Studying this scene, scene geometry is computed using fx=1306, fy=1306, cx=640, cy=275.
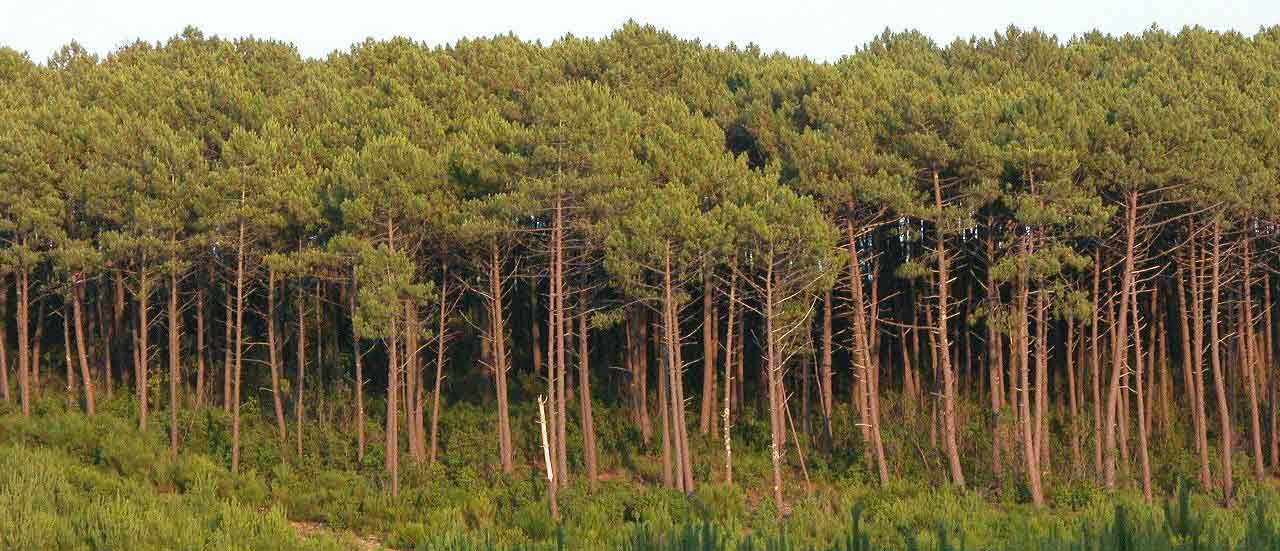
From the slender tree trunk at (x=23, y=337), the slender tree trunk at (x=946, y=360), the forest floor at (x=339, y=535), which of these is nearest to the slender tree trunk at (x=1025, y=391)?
the slender tree trunk at (x=946, y=360)

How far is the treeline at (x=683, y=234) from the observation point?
2950 cm

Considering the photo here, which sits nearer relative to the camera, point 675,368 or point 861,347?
point 675,368

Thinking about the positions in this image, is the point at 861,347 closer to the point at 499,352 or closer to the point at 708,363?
the point at 708,363

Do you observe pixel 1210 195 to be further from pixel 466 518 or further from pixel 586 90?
pixel 466 518

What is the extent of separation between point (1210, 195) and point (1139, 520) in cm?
2430

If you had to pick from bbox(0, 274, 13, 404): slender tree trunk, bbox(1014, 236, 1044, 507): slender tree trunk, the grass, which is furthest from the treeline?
the grass

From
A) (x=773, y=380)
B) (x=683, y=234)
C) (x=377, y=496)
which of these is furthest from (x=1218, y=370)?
(x=377, y=496)

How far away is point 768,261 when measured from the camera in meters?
29.1

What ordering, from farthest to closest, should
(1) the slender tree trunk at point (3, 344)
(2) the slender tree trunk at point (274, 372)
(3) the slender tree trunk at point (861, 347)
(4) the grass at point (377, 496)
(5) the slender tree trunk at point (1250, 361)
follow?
1. (1) the slender tree trunk at point (3, 344)
2. (2) the slender tree trunk at point (274, 372)
3. (5) the slender tree trunk at point (1250, 361)
4. (3) the slender tree trunk at point (861, 347)
5. (4) the grass at point (377, 496)

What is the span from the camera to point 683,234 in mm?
29000

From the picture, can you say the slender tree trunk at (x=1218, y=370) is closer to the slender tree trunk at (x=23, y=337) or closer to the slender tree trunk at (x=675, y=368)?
the slender tree trunk at (x=675, y=368)

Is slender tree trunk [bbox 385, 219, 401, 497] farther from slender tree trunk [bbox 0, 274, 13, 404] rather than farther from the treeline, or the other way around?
slender tree trunk [bbox 0, 274, 13, 404]

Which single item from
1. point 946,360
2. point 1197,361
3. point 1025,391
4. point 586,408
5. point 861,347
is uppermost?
point 861,347

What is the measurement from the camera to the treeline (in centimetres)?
2950
